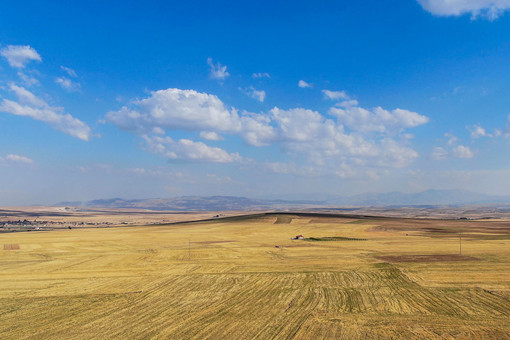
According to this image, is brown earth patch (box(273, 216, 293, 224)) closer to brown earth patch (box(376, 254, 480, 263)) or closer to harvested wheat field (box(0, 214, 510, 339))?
harvested wheat field (box(0, 214, 510, 339))

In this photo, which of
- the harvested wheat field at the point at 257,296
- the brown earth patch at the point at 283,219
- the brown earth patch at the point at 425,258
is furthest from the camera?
the brown earth patch at the point at 283,219

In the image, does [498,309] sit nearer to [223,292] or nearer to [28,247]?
[223,292]

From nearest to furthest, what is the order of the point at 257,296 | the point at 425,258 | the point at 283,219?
1. the point at 257,296
2. the point at 425,258
3. the point at 283,219

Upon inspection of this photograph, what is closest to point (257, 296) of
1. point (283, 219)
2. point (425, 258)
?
point (425, 258)

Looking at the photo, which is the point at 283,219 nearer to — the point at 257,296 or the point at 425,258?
the point at 425,258

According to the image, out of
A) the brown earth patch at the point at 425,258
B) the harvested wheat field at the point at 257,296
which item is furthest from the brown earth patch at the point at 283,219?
the brown earth patch at the point at 425,258

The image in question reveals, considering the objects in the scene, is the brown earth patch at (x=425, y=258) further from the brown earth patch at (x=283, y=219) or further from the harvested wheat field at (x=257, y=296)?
the brown earth patch at (x=283, y=219)

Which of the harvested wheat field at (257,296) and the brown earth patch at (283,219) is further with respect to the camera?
the brown earth patch at (283,219)

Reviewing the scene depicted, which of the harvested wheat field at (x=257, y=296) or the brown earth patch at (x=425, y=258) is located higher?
the harvested wheat field at (x=257, y=296)

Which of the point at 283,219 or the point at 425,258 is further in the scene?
the point at 283,219
